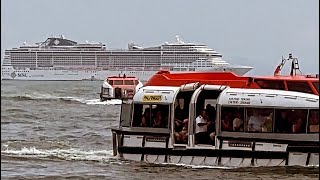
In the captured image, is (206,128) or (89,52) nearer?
(206,128)

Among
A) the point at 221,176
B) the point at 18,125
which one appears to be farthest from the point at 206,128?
the point at 18,125

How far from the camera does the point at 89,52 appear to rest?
133625 millimetres

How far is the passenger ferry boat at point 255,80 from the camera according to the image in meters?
16.5

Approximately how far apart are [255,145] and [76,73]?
116964 mm

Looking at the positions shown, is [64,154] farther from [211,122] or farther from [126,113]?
[211,122]

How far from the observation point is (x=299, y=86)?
54.3 feet

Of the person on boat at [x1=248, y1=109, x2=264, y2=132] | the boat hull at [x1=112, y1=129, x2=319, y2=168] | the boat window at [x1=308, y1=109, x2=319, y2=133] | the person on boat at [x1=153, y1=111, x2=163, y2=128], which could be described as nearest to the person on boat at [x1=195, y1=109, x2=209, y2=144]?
the boat hull at [x1=112, y1=129, x2=319, y2=168]

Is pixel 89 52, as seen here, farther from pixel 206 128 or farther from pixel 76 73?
→ pixel 206 128

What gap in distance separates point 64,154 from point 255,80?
5643mm

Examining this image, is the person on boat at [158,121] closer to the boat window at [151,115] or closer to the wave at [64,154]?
the boat window at [151,115]

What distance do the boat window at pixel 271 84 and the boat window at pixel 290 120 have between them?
1.15 m

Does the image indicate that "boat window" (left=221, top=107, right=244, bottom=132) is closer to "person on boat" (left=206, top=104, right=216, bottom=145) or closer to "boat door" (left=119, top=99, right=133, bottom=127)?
"person on boat" (left=206, top=104, right=216, bottom=145)

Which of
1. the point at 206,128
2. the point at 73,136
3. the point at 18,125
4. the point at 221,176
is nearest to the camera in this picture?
the point at 221,176

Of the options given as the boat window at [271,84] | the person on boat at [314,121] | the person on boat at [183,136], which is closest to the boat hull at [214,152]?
the person on boat at [183,136]
